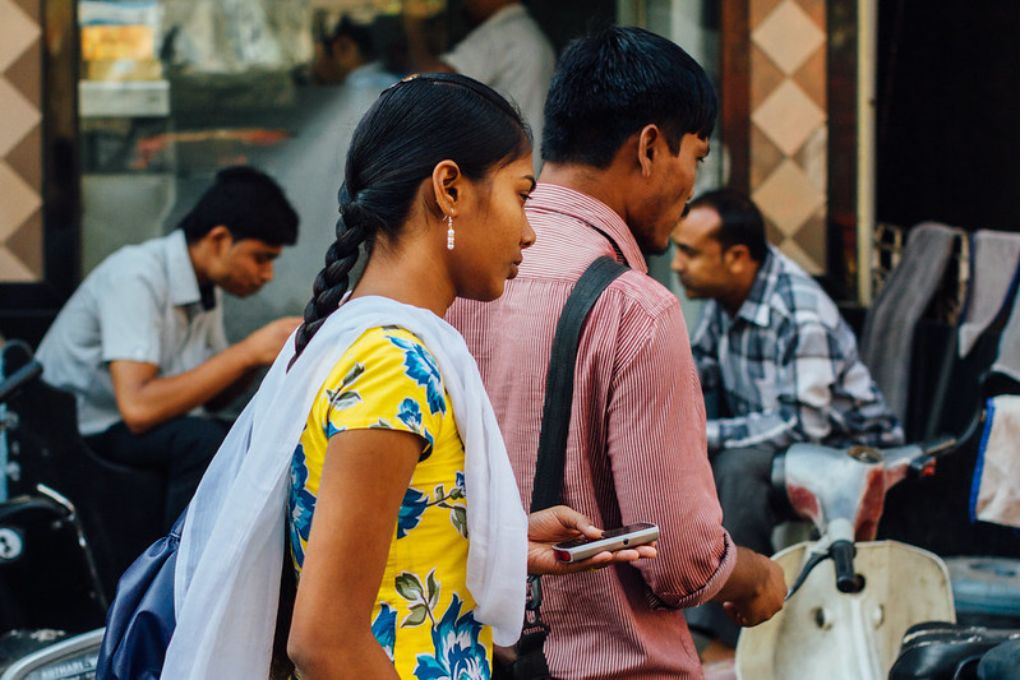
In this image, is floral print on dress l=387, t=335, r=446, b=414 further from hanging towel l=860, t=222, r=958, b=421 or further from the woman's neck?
hanging towel l=860, t=222, r=958, b=421

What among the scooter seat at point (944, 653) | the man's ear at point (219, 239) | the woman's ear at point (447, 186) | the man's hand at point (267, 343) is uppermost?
the woman's ear at point (447, 186)

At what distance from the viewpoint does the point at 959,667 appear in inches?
92.5

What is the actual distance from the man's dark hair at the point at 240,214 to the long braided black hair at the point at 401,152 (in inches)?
115

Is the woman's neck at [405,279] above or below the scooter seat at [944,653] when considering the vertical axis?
above

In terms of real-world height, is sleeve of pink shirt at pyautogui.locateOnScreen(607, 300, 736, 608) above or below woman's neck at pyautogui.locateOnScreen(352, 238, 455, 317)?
below

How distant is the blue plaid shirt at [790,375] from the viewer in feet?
14.3

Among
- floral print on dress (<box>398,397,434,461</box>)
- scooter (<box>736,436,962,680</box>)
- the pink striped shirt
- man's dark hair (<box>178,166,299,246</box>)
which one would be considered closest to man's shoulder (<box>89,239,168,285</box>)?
man's dark hair (<box>178,166,299,246</box>)

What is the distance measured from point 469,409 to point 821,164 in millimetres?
4352

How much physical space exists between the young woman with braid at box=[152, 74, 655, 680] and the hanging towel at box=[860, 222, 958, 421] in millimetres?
3651

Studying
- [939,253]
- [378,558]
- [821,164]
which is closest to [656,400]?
[378,558]

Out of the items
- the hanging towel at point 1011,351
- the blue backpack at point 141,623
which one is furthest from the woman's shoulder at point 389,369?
the hanging towel at point 1011,351

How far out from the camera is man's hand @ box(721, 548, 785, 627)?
2.01 metres

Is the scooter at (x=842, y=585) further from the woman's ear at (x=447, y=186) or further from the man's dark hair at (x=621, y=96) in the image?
the woman's ear at (x=447, y=186)

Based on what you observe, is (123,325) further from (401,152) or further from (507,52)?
(401,152)
